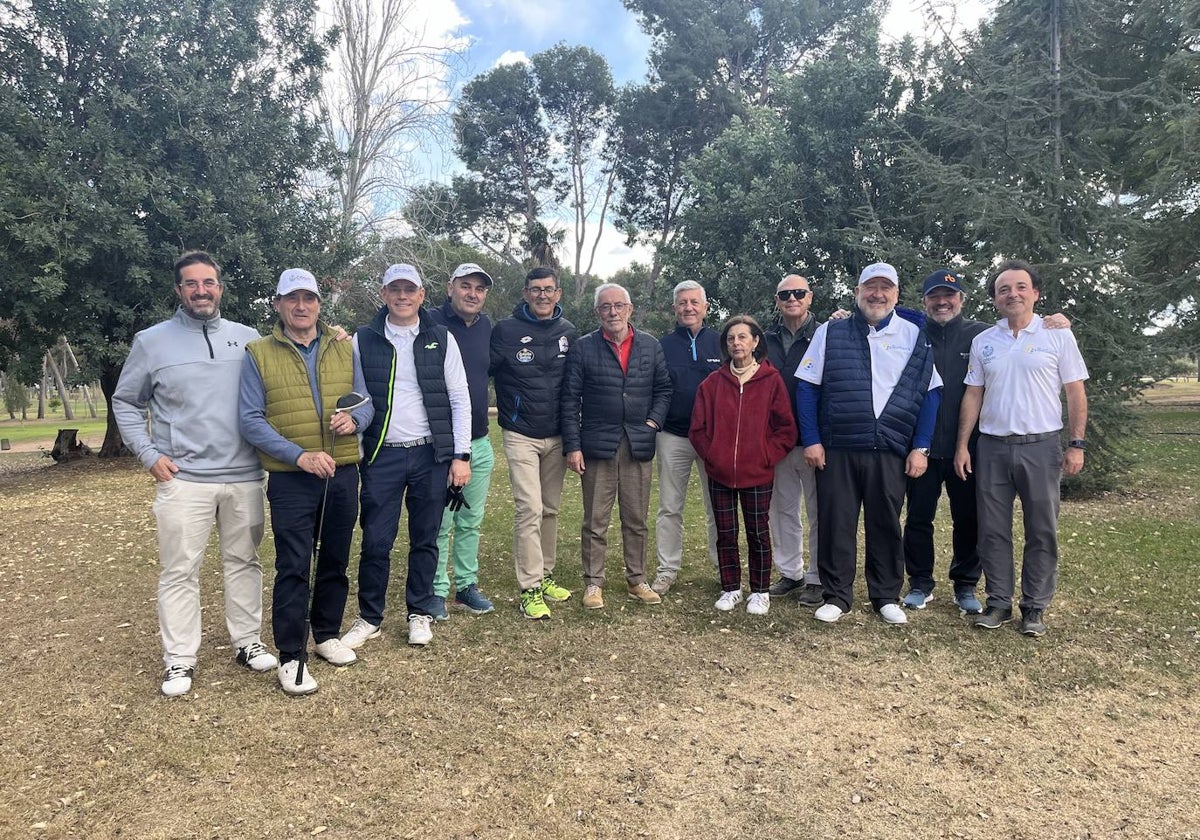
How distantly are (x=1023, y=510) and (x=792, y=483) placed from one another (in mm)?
1498

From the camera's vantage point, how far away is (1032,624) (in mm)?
4656

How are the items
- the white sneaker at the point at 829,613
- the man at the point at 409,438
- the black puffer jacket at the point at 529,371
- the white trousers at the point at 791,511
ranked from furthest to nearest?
the white trousers at the point at 791,511
the black puffer jacket at the point at 529,371
the white sneaker at the point at 829,613
the man at the point at 409,438

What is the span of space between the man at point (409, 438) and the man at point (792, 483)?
231 centimetres

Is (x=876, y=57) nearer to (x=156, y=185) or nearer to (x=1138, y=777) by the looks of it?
(x=156, y=185)

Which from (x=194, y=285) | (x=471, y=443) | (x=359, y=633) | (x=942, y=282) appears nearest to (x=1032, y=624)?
(x=942, y=282)

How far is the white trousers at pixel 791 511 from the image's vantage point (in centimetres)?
547

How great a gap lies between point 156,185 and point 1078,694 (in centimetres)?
1414

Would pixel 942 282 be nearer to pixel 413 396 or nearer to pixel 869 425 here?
pixel 869 425

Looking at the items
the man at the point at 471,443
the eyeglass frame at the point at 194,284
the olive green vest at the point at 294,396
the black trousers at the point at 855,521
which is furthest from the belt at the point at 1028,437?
the eyeglass frame at the point at 194,284

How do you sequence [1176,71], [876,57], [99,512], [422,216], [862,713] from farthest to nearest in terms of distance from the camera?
[422,216] → [876,57] → [1176,71] → [99,512] → [862,713]

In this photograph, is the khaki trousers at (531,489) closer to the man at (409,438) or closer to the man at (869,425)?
the man at (409,438)

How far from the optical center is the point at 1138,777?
3.09 metres

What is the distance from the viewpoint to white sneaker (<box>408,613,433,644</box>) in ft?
15.0

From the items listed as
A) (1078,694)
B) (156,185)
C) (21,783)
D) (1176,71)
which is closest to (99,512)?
(156,185)
